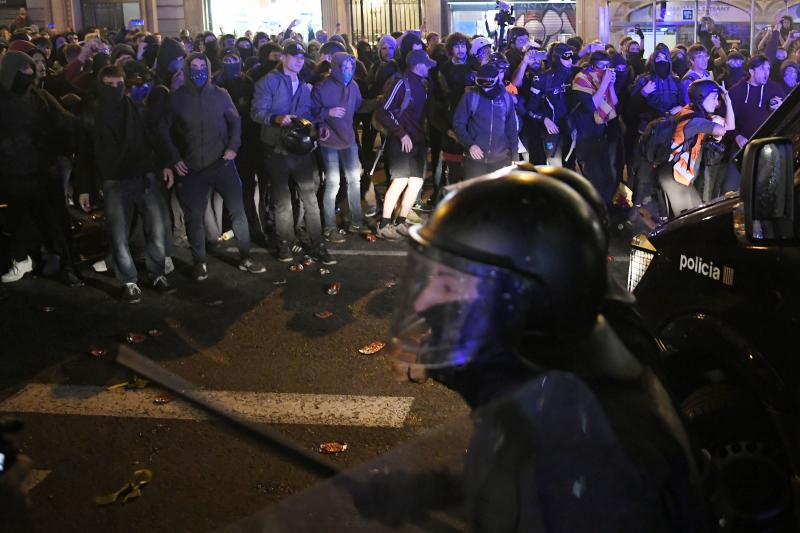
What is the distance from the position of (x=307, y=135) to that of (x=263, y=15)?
58.3 ft

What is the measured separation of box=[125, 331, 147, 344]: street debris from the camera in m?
7.35

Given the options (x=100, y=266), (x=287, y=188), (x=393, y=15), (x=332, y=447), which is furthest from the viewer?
(x=393, y=15)

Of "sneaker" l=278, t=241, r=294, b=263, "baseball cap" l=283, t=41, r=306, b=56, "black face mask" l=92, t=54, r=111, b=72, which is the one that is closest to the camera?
"baseball cap" l=283, t=41, r=306, b=56

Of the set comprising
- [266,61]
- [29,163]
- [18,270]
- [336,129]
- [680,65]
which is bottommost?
[18,270]

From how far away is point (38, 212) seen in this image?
29.9ft

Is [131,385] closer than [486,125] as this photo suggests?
Yes

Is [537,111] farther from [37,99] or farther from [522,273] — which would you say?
[522,273]

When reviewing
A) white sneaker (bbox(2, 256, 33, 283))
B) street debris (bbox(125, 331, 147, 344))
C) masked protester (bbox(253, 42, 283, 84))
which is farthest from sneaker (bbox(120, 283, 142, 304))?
masked protester (bbox(253, 42, 283, 84))

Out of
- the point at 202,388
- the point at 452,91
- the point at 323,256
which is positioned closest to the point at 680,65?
the point at 452,91

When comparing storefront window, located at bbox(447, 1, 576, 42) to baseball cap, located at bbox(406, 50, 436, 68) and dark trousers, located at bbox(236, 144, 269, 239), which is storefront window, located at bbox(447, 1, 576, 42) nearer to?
baseball cap, located at bbox(406, 50, 436, 68)

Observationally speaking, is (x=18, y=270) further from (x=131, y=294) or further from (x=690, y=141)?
(x=690, y=141)

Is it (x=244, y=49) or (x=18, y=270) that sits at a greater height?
(x=244, y=49)

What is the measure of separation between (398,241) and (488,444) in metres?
8.88

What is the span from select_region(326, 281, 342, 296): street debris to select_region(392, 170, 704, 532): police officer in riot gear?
6428mm
